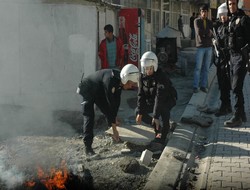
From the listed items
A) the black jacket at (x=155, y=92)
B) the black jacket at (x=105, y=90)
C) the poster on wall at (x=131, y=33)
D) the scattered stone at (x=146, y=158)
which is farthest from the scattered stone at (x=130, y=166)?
the poster on wall at (x=131, y=33)

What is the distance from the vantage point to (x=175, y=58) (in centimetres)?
1298

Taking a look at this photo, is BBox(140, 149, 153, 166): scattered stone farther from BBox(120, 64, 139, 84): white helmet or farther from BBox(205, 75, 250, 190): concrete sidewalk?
BBox(120, 64, 139, 84): white helmet

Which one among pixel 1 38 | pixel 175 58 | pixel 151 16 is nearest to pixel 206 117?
pixel 1 38

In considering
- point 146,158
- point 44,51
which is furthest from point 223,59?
point 44,51

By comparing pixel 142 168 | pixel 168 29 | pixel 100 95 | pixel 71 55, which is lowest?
pixel 142 168

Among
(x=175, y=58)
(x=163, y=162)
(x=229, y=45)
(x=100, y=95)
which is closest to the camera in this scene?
(x=163, y=162)

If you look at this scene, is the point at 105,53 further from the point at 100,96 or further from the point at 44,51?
the point at 100,96

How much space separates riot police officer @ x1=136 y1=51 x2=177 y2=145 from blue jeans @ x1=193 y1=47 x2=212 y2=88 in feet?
9.74

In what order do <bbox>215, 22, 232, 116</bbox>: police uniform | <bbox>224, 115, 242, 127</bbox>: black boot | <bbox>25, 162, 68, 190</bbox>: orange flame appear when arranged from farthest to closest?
1. <bbox>215, 22, 232, 116</bbox>: police uniform
2. <bbox>224, 115, 242, 127</bbox>: black boot
3. <bbox>25, 162, 68, 190</bbox>: orange flame

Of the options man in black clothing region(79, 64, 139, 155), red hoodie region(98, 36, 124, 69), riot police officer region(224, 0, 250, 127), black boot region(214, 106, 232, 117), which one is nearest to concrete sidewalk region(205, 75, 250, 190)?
riot police officer region(224, 0, 250, 127)

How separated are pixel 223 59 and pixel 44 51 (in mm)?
3355

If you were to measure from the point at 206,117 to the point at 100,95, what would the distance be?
221 cm

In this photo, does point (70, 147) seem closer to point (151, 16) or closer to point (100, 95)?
point (100, 95)

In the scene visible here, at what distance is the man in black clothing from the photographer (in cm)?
507
